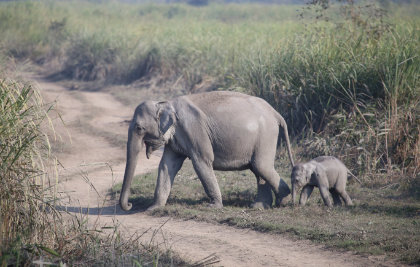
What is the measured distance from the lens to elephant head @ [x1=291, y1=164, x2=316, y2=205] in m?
7.85

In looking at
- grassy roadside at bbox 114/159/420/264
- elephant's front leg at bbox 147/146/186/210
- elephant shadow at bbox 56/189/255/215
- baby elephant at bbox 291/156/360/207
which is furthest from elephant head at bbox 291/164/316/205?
elephant's front leg at bbox 147/146/186/210

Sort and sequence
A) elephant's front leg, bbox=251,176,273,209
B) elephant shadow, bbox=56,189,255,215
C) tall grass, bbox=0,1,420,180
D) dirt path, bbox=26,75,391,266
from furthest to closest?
tall grass, bbox=0,1,420,180 → elephant shadow, bbox=56,189,255,215 → elephant's front leg, bbox=251,176,273,209 → dirt path, bbox=26,75,391,266

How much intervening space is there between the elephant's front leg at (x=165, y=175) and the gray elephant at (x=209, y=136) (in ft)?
0.05

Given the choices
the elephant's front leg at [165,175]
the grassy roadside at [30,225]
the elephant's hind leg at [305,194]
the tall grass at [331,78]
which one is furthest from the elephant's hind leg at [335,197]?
the grassy roadside at [30,225]

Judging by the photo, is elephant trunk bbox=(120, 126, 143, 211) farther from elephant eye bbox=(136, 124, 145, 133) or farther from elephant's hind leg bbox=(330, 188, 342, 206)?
elephant's hind leg bbox=(330, 188, 342, 206)

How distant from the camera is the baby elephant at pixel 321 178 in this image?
7.87 metres

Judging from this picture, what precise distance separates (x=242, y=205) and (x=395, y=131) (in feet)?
9.72

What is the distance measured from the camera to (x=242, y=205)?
26.9 feet

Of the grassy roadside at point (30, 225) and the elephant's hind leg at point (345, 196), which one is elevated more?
the grassy roadside at point (30, 225)

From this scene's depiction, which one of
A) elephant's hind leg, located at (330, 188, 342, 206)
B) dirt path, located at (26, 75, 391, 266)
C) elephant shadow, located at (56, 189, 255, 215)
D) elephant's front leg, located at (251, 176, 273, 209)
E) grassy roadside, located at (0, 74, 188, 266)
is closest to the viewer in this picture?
grassy roadside, located at (0, 74, 188, 266)

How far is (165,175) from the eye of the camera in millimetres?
7895

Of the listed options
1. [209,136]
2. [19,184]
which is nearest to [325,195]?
[209,136]

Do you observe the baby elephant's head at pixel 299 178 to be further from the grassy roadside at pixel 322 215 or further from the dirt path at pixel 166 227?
the dirt path at pixel 166 227

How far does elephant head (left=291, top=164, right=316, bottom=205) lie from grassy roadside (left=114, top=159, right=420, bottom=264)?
31 cm
